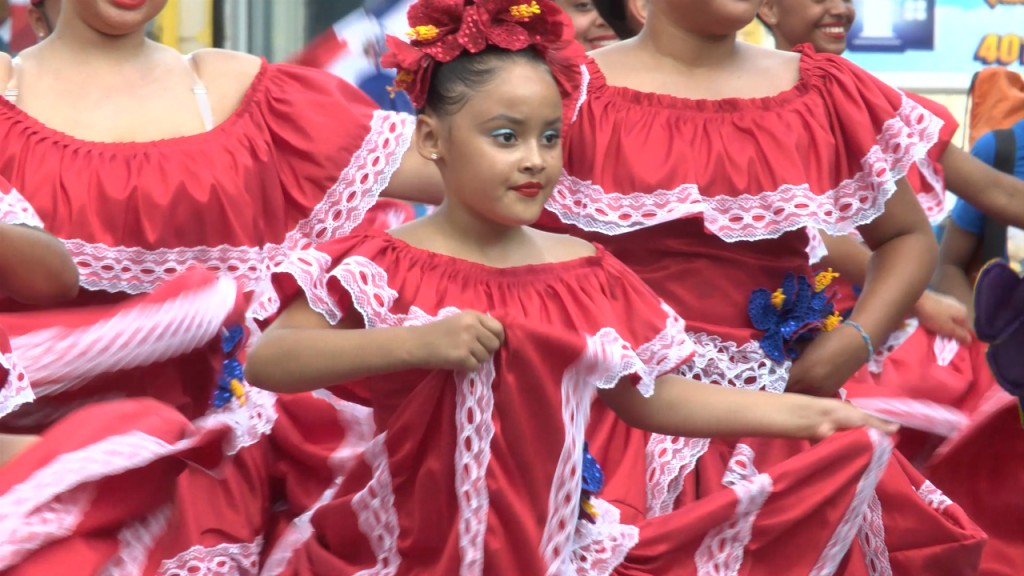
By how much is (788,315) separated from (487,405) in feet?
2.98

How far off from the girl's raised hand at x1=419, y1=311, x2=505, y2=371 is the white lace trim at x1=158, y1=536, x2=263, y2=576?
77 cm

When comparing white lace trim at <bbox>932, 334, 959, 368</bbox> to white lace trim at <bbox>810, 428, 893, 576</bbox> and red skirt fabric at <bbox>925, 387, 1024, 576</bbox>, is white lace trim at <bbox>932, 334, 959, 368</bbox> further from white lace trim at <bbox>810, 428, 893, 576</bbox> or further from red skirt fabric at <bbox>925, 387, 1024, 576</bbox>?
white lace trim at <bbox>810, 428, 893, 576</bbox>

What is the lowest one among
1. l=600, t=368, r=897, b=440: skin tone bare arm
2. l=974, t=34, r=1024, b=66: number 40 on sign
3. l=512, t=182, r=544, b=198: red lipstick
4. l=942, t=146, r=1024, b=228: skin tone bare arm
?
l=974, t=34, r=1024, b=66: number 40 on sign

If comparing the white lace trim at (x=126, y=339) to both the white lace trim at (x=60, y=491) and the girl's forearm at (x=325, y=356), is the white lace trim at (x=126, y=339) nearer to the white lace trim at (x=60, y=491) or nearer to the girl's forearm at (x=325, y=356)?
the white lace trim at (x=60, y=491)

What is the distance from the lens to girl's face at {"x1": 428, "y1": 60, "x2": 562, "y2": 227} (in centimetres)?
285

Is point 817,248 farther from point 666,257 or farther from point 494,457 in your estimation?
point 494,457

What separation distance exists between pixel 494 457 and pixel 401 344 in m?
0.25

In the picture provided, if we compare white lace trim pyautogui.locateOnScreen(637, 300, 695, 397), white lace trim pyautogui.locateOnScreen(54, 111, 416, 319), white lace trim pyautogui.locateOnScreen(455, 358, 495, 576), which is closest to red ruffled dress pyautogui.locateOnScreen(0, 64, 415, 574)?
white lace trim pyautogui.locateOnScreen(54, 111, 416, 319)

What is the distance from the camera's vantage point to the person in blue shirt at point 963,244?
4844mm

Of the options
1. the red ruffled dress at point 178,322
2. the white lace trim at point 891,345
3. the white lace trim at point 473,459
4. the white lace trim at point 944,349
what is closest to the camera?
the white lace trim at point 473,459

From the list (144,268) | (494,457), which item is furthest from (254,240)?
(494,457)

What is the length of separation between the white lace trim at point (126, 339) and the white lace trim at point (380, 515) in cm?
49

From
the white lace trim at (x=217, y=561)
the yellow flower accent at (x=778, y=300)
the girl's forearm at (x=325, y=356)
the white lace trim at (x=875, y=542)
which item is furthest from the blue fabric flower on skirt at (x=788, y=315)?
the white lace trim at (x=217, y=561)

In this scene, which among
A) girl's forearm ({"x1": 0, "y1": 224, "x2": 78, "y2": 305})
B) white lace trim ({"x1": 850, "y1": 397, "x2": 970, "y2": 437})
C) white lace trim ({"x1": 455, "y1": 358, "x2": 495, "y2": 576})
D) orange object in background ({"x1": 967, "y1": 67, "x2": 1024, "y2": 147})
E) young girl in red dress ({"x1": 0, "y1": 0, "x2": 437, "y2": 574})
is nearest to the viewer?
white lace trim ({"x1": 455, "y1": 358, "x2": 495, "y2": 576})
